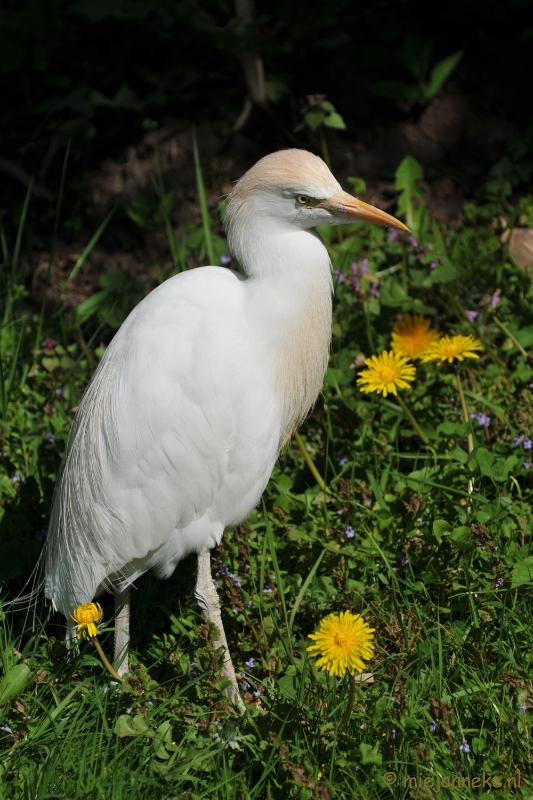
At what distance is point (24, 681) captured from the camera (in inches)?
89.7

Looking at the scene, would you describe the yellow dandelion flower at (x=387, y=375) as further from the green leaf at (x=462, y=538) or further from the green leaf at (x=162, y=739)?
the green leaf at (x=162, y=739)

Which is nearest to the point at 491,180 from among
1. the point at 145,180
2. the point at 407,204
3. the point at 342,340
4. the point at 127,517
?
the point at 407,204

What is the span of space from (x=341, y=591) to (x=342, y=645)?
30.2 inches

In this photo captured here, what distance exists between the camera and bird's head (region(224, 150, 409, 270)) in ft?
7.20

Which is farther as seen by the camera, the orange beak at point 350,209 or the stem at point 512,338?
the stem at point 512,338

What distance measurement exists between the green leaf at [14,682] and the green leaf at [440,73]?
3118 mm

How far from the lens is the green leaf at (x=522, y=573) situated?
2.30 metres

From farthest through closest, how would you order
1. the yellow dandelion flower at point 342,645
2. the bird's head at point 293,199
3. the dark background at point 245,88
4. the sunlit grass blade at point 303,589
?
the dark background at point 245,88, the sunlit grass blade at point 303,589, the bird's head at point 293,199, the yellow dandelion flower at point 342,645

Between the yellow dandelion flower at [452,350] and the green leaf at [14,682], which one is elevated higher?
the yellow dandelion flower at [452,350]

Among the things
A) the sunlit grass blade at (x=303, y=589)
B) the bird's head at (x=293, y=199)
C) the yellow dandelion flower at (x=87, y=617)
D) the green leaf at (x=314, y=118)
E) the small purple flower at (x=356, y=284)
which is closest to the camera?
the yellow dandelion flower at (x=87, y=617)

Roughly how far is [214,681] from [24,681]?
550 mm

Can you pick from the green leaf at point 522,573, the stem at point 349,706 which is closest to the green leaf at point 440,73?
the green leaf at point 522,573

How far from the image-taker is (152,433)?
7.75ft

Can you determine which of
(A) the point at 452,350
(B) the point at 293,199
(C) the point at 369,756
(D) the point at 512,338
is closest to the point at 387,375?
(A) the point at 452,350
